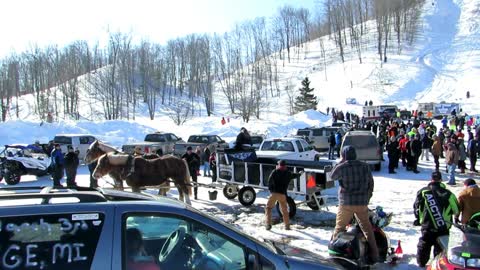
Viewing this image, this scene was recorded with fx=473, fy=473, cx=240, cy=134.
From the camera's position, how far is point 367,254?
7.43m

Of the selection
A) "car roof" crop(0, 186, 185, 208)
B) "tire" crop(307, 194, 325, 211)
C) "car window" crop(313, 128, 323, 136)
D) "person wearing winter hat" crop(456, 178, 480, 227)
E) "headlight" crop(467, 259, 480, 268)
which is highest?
"car window" crop(313, 128, 323, 136)

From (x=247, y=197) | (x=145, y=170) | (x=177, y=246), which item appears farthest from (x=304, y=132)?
(x=177, y=246)

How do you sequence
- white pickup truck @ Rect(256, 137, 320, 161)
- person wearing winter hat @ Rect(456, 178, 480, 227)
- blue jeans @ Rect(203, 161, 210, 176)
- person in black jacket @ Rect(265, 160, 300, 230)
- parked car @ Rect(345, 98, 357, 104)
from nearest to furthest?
person wearing winter hat @ Rect(456, 178, 480, 227), person in black jacket @ Rect(265, 160, 300, 230), white pickup truck @ Rect(256, 137, 320, 161), blue jeans @ Rect(203, 161, 210, 176), parked car @ Rect(345, 98, 357, 104)

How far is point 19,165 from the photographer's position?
20000mm

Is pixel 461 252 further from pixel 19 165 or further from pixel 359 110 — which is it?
pixel 359 110

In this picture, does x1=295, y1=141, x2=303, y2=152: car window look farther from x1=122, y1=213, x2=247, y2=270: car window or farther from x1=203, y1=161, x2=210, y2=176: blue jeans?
x1=122, y1=213, x2=247, y2=270: car window

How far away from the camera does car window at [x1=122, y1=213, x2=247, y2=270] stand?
354cm

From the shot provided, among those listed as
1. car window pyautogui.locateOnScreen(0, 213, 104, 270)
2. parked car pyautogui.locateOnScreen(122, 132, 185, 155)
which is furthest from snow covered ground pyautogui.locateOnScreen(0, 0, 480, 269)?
car window pyautogui.locateOnScreen(0, 213, 104, 270)

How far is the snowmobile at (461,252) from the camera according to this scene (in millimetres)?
5543

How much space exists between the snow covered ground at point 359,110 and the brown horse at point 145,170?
1.16 meters

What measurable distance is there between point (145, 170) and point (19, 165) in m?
9.52

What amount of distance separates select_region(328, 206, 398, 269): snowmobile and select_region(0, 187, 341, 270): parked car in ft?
9.10

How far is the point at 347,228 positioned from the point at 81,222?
5.33 meters

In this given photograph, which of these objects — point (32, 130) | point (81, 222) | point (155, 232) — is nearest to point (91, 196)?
point (81, 222)
